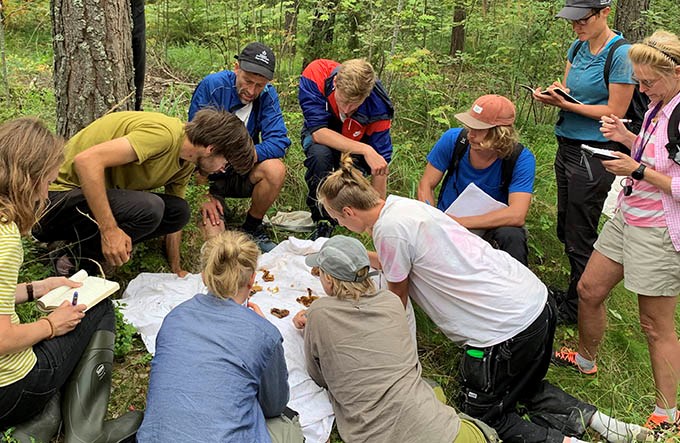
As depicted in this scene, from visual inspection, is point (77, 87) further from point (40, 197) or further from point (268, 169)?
point (40, 197)

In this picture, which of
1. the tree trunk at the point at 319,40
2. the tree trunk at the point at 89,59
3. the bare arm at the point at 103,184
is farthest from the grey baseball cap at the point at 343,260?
the tree trunk at the point at 319,40

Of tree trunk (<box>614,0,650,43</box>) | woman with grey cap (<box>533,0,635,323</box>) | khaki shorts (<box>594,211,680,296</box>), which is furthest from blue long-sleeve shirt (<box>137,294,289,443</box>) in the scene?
tree trunk (<box>614,0,650,43</box>)

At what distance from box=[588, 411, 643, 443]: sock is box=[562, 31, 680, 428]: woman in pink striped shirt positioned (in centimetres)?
17

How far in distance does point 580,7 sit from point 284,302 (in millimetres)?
2487

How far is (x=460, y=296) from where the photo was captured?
2.72 m

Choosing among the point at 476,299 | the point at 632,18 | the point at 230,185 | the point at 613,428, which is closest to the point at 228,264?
the point at 476,299

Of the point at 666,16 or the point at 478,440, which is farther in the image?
the point at 666,16

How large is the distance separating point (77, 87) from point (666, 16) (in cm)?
682

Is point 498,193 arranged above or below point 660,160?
below

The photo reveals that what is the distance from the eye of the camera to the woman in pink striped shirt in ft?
8.68

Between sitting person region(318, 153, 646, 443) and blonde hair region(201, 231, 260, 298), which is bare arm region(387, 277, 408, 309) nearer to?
sitting person region(318, 153, 646, 443)

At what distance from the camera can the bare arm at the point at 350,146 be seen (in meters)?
4.01

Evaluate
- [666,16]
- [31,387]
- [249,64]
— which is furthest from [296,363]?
[666,16]

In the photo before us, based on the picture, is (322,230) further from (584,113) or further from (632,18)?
(632,18)
